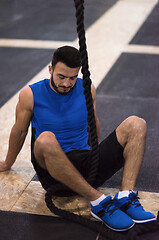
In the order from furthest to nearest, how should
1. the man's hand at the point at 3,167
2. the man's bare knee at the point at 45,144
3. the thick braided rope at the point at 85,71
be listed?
the man's hand at the point at 3,167
the man's bare knee at the point at 45,144
the thick braided rope at the point at 85,71

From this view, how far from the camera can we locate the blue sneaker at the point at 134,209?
2.03 metres

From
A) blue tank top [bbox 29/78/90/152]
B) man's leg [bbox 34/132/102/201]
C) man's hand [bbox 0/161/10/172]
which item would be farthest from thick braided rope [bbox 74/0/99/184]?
man's hand [bbox 0/161/10/172]

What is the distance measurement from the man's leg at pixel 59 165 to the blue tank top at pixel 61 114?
6.0 inches

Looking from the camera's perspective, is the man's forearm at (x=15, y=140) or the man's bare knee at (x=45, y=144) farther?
the man's forearm at (x=15, y=140)

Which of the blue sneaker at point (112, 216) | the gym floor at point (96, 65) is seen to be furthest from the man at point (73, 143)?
the gym floor at point (96, 65)

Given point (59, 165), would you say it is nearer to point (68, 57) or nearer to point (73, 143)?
point (73, 143)

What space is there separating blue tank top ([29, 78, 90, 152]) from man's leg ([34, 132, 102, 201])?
6.0 inches

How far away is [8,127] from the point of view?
3.17 meters

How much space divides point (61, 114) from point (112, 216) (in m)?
0.59

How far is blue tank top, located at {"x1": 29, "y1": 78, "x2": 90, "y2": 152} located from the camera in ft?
7.11

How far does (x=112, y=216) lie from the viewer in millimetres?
2012

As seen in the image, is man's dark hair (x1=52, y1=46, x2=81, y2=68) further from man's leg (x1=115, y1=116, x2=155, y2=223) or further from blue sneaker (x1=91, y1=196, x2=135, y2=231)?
blue sneaker (x1=91, y1=196, x2=135, y2=231)

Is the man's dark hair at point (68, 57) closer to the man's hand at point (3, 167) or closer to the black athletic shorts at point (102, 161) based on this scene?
the black athletic shorts at point (102, 161)

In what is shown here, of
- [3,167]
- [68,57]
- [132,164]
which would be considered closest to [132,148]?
[132,164]
